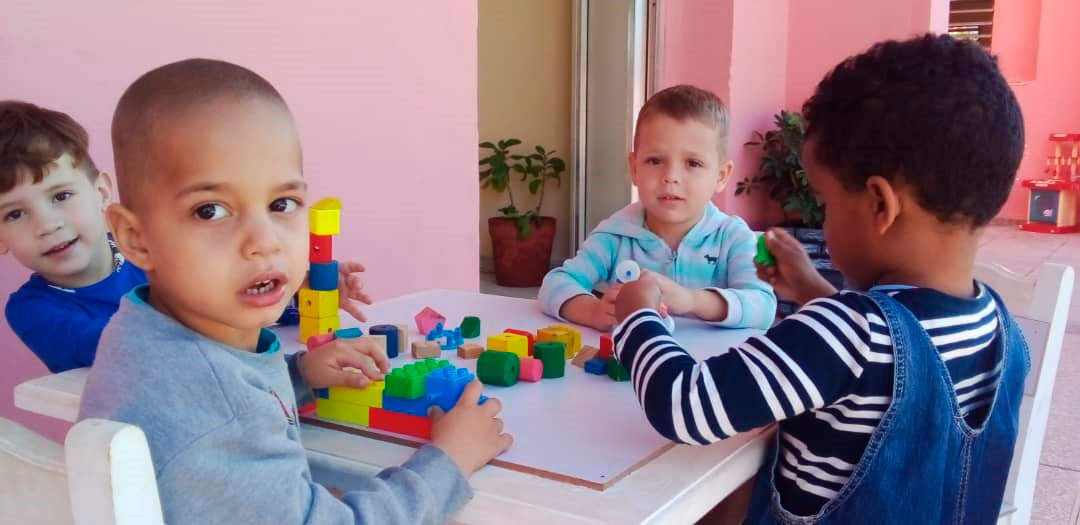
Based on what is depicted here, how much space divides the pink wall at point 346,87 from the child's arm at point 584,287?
0.96m

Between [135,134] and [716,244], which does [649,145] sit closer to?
[716,244]

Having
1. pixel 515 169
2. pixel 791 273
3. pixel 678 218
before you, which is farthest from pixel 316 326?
pixel 515 169

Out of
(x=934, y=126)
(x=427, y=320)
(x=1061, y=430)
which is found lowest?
(x=1061, y=430)

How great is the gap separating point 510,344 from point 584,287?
0.51 m

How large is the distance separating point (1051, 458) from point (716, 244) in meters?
1.75

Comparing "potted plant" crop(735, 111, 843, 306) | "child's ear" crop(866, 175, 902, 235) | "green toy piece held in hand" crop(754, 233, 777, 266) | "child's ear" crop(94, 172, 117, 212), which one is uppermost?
"child's ear" crop(866, 175, 902, 235)

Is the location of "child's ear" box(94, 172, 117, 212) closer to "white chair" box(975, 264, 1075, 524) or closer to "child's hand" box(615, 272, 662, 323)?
"child's hand" box(615, 272, 662, 323)

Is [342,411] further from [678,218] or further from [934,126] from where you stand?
[678,218]

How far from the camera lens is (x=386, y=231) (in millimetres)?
2805

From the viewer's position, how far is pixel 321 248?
1325mm

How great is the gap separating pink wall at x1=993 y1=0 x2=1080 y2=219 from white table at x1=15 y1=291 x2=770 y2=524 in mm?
8800

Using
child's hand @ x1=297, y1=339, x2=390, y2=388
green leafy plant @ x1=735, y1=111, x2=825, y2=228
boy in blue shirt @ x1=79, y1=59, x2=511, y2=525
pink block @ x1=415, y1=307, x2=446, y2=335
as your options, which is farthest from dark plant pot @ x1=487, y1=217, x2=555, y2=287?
boy in blue shirt @ x1=79, y1=59, x2=511, y2=525

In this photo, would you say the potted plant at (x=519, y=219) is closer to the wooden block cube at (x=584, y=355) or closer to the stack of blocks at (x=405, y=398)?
the wooden block cube at (x=584, y=355)

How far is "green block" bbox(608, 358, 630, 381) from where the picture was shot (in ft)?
3.83
